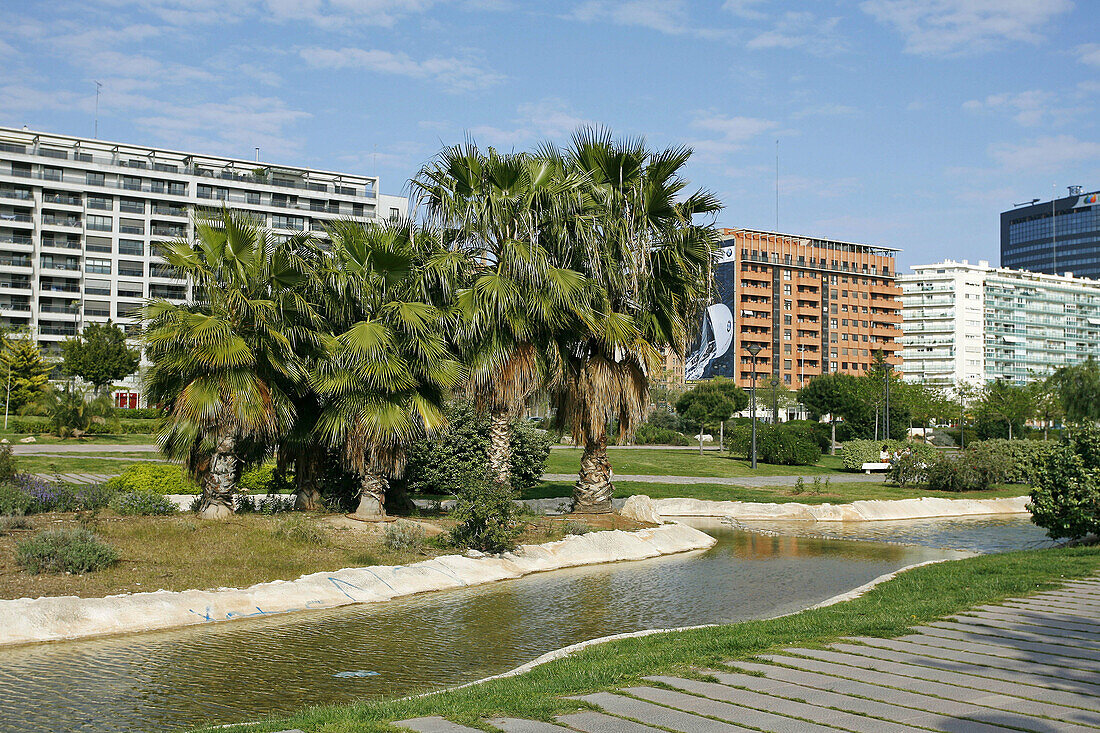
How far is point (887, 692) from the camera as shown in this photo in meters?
7.13

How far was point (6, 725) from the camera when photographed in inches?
316

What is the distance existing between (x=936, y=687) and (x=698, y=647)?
2488 mm

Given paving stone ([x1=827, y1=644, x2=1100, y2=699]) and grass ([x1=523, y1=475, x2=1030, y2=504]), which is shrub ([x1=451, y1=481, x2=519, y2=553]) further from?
grass ([x1=523, y1=475, x2=1030, y2=504])

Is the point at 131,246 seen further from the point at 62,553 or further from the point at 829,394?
the point at 62,553

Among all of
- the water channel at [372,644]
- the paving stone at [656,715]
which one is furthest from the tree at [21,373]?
the paving stone at [656,715]

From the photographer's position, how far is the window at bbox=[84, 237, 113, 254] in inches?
4072

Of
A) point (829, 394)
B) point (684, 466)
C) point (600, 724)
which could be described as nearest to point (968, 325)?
point (829, 394)

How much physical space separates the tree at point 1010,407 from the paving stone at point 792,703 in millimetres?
89413

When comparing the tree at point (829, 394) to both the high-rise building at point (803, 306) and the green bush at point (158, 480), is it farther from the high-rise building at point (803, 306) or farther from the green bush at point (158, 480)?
the green bush at point (158, 480)

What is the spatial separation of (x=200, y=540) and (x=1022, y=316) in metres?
215

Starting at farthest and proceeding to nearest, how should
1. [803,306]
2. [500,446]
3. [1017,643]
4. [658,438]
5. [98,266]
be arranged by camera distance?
1. [803,306]
2. [98,266]
3. [658,438]
4. [500,446]
5. [1017,643]

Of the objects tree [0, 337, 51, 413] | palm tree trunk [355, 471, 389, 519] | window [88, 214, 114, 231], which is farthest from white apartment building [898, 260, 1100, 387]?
palm tree trunk [355, 471, 389, 519]

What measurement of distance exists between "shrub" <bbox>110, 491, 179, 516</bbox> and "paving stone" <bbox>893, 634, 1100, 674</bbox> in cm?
1515

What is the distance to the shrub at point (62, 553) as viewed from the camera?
13297 millimetres
